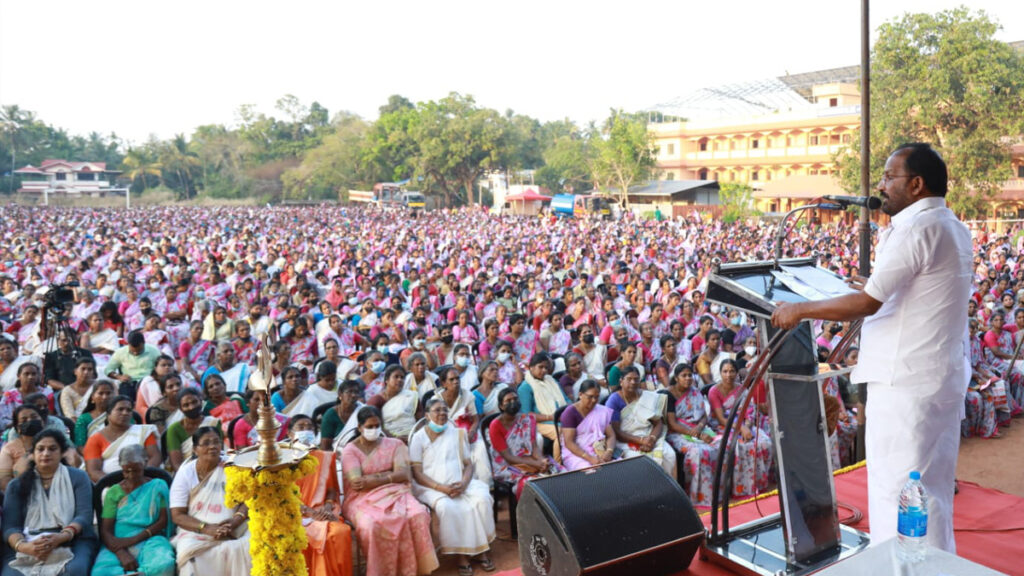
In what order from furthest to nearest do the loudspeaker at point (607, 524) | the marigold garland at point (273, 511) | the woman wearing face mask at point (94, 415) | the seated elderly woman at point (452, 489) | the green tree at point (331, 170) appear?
the green tree at point (331, 170), the woman wearing face mask at point (94, 415), the seated elderly woman at point (452, 489), the loudspeaker at point (607, 524), the marigold garland at point (273, 511)

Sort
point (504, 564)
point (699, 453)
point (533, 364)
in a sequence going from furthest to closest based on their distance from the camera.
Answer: point (533, 364)
point (699, 453)
point (504, 564)

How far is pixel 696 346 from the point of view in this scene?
711 centimetres

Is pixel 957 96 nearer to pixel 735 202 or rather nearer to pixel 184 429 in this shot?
pixel 735 202

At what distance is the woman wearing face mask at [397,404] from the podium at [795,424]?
9.69 ft

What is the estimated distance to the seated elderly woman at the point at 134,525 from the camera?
11.8 feet

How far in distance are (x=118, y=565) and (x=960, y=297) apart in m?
3.80

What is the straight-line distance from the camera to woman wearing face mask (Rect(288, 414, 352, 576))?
12.5 ft

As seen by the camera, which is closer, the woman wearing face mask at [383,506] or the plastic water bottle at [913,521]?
the plastic water bottle at [913,521]

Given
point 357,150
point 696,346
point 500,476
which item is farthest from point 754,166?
point 500,476

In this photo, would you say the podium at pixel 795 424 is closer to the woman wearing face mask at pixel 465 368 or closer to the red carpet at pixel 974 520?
the red carpet at pixel 974 520

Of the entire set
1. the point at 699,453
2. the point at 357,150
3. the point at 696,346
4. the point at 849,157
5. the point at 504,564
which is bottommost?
the point at 504,564

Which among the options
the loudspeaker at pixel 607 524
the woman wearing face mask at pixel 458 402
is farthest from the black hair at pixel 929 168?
the woman wearing face mask at pixel 458 402

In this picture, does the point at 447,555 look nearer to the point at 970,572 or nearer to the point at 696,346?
the point at 970,572

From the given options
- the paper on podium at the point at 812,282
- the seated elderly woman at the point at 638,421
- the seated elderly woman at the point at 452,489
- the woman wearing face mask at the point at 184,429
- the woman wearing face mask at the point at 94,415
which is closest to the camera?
the paper on podium at the point at 812,282
